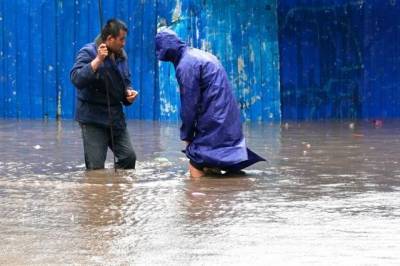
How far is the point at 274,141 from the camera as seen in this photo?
11.0 metres

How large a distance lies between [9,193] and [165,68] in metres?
8.43

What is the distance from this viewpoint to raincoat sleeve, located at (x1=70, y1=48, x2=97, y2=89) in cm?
767

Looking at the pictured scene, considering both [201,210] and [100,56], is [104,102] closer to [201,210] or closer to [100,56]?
[100,56]

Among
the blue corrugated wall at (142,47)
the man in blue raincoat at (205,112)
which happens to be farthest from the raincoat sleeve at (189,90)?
the blue corrugated wall at (142,47)

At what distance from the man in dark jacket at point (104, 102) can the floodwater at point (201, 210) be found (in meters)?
0.25

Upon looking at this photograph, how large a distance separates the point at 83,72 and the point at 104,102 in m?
0.44

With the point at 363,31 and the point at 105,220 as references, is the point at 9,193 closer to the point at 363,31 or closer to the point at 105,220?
the point at 105,220

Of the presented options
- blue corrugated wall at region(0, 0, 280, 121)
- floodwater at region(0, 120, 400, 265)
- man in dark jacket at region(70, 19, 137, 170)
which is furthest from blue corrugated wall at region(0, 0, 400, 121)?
man in dark jacket at region(70, 19, 137, 170)

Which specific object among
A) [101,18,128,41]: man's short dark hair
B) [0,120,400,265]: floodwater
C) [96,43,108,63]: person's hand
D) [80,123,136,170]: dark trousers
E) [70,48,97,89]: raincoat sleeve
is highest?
[101,18,128,41]: man's short dark hair

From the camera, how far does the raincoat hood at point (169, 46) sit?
293 inches

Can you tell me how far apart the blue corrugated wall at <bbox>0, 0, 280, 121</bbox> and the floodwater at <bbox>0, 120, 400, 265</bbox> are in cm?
512

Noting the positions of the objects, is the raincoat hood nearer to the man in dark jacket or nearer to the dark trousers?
the man in dark jacket

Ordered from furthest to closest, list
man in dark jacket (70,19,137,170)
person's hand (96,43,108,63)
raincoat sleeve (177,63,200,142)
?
man in dark jacket (70,19,137,170) → person's hand (96,43,108,63) → raincoat sleeve (177,63,200,142)

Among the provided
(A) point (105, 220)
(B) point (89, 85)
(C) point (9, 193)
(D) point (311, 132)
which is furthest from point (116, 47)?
(D) point (311, 132)
